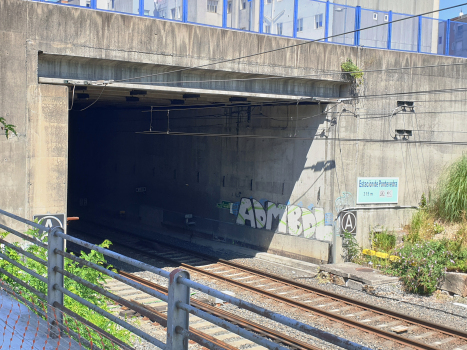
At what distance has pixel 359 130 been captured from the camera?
18938 mm

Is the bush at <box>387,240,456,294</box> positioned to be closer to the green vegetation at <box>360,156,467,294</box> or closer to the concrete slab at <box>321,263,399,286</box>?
the green vegetation at <box>360,156,467,294</box>

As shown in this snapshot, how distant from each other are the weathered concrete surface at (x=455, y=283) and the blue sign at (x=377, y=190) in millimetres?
4773

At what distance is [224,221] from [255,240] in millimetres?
2135

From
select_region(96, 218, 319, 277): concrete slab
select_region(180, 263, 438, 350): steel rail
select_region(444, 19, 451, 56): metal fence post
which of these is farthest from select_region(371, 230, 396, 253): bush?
select_region(444, 19, 451, 56): metal fence post

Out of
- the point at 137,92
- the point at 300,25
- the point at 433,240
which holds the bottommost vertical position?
the point at 433,240

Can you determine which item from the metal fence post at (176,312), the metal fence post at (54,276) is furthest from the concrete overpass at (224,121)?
the metal fence post at (176,312)

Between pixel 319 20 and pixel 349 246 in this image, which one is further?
pixel 349 246

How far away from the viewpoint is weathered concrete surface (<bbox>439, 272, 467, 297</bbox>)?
576 inches

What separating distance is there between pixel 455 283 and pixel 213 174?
12019 millimetres

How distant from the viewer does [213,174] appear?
23625 millimetres

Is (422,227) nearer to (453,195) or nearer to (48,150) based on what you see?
(453,195)

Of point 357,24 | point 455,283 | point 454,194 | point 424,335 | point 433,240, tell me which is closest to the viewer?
point 424,335

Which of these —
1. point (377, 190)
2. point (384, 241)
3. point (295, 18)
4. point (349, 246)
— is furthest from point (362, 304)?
point (295, 18)

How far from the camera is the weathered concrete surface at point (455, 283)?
1462 centimetres
